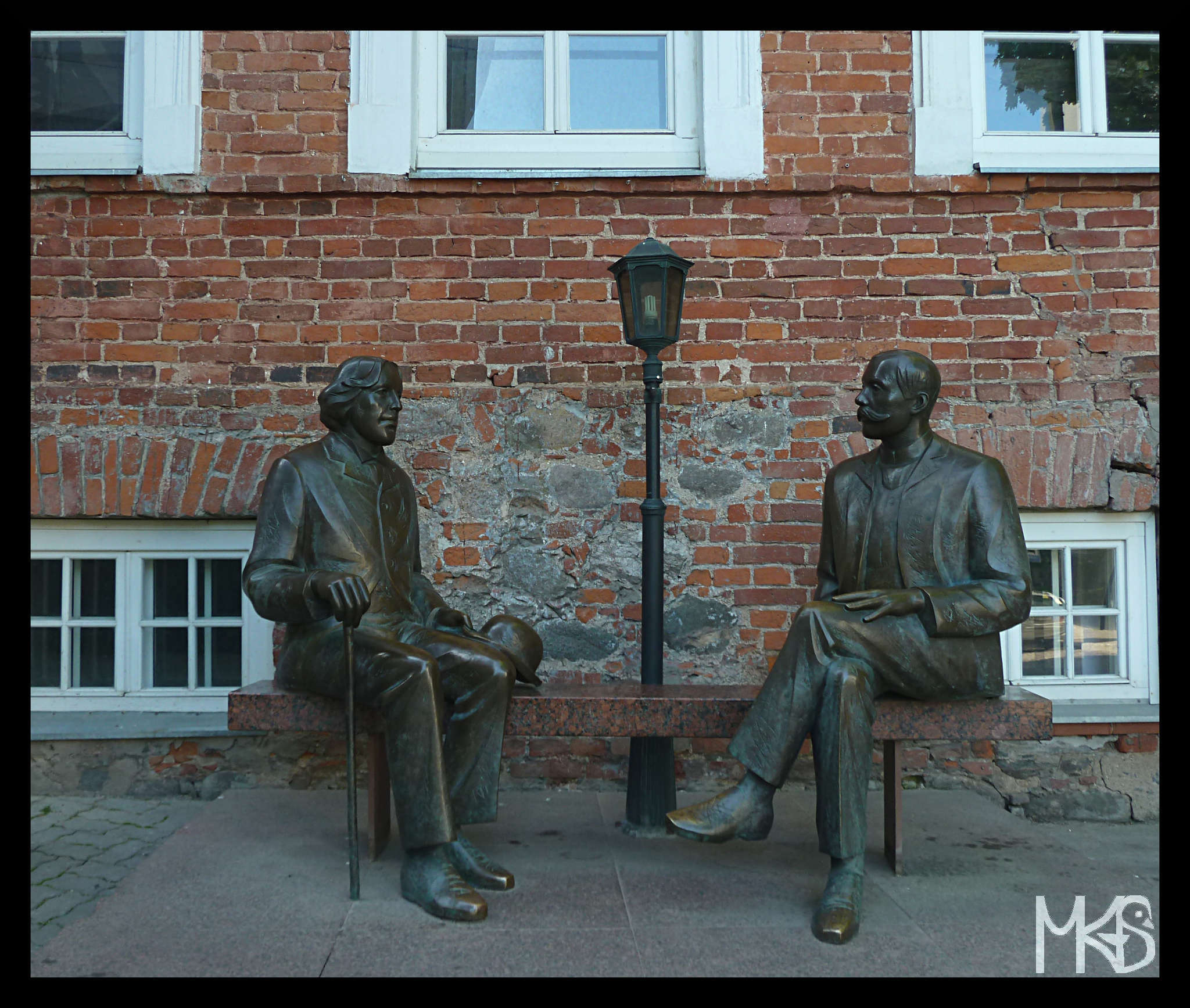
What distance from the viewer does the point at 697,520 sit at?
453 centimetres

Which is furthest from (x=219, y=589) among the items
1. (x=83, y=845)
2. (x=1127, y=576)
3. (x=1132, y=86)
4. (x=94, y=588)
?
(x=1132, y=86)

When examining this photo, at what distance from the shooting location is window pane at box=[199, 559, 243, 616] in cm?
461

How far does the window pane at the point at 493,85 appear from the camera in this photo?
4.71 metres

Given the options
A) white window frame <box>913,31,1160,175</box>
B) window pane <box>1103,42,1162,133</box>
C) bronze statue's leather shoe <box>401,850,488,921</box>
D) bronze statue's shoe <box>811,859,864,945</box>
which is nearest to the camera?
bronze statue's shoe <box>811,859,864,945</box>

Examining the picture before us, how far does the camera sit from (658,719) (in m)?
3.45

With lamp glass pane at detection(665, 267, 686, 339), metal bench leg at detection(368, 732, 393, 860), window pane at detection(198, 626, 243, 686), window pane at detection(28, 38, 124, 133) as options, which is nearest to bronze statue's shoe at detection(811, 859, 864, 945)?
metal bench leg at detection(368, 732, 393, 860)

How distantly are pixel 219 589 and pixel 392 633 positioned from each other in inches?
57.4

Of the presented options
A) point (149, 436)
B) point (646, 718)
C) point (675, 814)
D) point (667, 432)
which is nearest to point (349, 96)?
point (149, 436)

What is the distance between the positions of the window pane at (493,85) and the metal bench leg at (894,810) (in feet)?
10.3

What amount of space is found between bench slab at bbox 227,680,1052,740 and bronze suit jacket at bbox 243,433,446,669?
0.20 meters

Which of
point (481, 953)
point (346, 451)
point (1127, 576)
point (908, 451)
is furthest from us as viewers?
point (1127, 576)

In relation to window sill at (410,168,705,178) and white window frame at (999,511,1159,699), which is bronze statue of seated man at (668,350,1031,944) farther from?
window sill at (410,168,705,178)

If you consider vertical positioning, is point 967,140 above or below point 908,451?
above

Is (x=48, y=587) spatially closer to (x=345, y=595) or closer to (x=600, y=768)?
(x=345, y=595)
